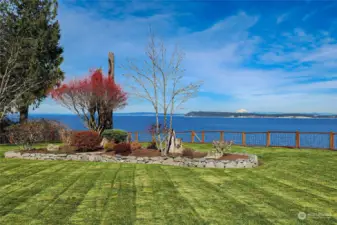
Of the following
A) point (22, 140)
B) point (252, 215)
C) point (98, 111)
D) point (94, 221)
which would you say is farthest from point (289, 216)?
point (98, 111)

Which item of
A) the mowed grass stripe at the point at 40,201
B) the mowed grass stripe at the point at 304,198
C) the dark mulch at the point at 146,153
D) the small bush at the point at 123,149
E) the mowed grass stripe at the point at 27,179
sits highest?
the small bush at the point at 123,149

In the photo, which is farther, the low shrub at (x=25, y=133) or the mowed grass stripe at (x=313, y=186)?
the low shrub at (x=25, y=133)

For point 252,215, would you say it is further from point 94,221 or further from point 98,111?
point 98,111

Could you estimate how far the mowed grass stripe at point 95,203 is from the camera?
15.9 ft

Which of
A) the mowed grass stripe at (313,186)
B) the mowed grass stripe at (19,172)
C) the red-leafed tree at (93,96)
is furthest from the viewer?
the red-leafed tree at (93,96)

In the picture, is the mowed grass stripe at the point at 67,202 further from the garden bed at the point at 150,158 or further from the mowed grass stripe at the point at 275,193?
the mowed grass stripe at the point at 275,193

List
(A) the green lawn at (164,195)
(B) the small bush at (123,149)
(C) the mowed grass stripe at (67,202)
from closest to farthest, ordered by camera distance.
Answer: (C) the mowed grass stripe at (67,202) < (A) the green lawn at (164,195) < (B) the small bush at (123,149)

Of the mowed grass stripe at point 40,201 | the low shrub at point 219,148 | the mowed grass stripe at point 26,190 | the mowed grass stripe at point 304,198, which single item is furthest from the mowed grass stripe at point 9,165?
the mowed grass stripe at point 304,198

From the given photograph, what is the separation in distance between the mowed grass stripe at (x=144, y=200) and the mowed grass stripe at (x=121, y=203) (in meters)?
0.11

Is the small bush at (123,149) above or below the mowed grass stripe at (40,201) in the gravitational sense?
above

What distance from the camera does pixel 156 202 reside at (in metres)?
5.84

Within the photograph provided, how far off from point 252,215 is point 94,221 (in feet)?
10.4

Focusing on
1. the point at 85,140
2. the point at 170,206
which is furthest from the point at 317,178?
the point at 85,140

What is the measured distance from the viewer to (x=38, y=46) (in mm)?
18766
